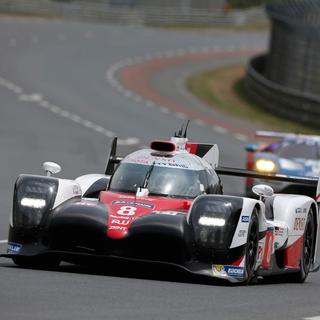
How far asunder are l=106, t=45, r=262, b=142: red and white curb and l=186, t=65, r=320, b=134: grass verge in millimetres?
1696

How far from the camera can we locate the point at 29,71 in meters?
48.3

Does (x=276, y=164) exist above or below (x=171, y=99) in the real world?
above

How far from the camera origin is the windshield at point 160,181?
11.7 metres

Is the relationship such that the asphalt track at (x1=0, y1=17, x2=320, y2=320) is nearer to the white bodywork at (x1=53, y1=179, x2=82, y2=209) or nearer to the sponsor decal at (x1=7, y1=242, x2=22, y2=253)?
the sponsor decal at (x1=7, y1=242, x2=22, y2=253)

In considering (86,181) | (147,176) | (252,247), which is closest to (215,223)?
(252,247)

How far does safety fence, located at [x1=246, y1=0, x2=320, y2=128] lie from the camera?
38.3 metres

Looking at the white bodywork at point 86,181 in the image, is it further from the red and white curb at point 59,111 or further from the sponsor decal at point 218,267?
the red and white curb at point 59,111

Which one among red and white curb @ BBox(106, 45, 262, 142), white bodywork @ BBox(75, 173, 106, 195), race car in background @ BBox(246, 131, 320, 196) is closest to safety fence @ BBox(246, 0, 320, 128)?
red and white curb @ BBox(106, 45, 262, 142)

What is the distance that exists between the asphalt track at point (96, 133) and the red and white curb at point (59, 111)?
42 millimetres

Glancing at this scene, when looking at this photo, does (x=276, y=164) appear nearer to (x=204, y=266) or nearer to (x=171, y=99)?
(x=204, y=266)

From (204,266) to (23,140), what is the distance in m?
19.4

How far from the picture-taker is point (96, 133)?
1315 inches

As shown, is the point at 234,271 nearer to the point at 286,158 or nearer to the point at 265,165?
the point at 265,165

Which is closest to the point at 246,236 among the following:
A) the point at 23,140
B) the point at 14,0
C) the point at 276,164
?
the point at 276,164
